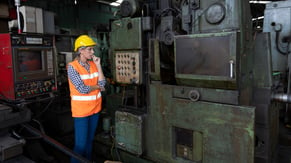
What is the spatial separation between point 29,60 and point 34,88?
0.25 metres

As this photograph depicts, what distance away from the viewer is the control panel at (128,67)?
1909mm

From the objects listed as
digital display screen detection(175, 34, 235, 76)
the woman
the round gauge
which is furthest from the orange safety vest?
the round gauge

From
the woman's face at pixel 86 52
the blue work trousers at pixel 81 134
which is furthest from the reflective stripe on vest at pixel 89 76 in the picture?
the blue work trousers at pixel 81 134

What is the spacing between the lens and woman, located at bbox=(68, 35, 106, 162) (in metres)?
1.83

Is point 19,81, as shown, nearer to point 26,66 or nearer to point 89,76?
point 26,66

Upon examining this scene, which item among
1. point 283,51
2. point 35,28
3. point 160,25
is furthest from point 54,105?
point 283,51

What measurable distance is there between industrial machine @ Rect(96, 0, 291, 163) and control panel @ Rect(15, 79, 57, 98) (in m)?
0.65

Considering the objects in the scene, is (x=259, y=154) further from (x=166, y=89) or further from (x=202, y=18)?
(x=202, y=18)

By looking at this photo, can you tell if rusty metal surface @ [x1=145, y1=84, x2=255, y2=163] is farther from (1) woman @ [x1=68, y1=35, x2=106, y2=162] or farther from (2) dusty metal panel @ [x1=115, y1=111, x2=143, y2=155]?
(1) woman @ [x1=68, y1=35, x2=106, y2=162]

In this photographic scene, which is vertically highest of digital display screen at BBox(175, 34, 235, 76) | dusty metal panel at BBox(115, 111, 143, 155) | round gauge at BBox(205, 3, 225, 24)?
round gauge at BBox(205, 3, 225, 24)

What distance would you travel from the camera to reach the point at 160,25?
1.92m

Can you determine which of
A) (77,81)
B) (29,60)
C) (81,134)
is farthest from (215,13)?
(29,60)

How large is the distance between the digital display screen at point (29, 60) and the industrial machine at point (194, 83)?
69cm

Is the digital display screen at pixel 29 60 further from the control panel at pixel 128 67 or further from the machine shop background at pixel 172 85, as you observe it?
the control panel at pixel 128 67
